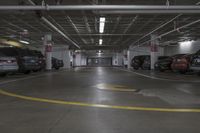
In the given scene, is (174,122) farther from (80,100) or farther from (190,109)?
(80,100)

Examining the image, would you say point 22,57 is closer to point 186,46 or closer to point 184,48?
point 186,46

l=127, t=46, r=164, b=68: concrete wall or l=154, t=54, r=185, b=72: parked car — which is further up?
l=127, t=46, r=164, b=68: concrete wall

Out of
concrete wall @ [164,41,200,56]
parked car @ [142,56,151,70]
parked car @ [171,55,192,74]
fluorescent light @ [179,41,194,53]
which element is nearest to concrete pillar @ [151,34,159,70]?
parked car @ [142,56,151,70]

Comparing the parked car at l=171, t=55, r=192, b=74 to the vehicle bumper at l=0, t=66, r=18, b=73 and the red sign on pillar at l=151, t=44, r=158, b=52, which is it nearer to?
the red sign on pillar at l=151, t=44, r=158, b=52

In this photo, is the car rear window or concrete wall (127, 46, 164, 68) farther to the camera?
concrete wall (127, 46, 164, 68)

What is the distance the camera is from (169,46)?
44969 millimetres

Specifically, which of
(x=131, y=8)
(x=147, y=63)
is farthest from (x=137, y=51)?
(x=131, y=8)

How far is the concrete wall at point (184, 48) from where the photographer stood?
34.3 meters

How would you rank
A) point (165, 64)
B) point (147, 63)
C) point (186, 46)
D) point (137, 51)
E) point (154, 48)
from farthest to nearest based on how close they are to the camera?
point (137, 51) → point (186, 46) → point (154, 48) → point (147, 63) → point (165, 64)

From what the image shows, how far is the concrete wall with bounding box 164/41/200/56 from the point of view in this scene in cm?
3434

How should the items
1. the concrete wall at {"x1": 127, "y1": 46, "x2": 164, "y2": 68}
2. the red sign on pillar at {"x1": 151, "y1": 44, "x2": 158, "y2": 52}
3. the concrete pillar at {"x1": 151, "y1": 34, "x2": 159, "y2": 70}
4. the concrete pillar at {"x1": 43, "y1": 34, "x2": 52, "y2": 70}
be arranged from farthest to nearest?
1. the concrete wall at {"x1": 127, "y1": 46, "x2": 164, "y2": 68}
2. the red sign on pillar at {"x1": 151, "y1": 44, "x2": 158, "y2": 52}
3. the concrete pillar at {"x1": 43, "y1": 34, "x2": 52, "y2": 70}
4. the concrete pillar at {"x1": 151, "y1": 34, "x2": 159, "y2": 70}

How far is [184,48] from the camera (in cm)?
3797

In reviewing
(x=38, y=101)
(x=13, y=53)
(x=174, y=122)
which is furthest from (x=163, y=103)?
(x=13, y=53)

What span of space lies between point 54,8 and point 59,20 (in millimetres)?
7792
